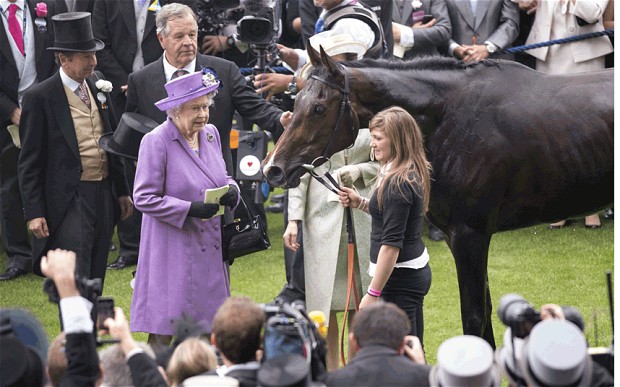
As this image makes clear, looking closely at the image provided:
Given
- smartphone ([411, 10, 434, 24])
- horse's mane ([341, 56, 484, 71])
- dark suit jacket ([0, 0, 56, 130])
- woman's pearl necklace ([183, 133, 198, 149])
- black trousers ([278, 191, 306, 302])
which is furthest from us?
smartphone ([411, 10, 434, 24])

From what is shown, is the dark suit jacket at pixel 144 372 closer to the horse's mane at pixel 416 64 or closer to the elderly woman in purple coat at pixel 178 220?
the elderly woman in purple coat at pixel 178 220

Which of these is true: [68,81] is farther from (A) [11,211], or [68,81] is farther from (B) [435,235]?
(B) [435,235]

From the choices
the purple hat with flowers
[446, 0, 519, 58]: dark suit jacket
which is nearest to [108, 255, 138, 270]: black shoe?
[446, 0, 519, 58]: dark suit jacket

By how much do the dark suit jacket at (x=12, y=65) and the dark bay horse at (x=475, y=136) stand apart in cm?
402

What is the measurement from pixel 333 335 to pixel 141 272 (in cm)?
142

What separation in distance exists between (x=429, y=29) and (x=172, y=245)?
5082 mm

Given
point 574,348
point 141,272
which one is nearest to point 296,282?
point 141,272

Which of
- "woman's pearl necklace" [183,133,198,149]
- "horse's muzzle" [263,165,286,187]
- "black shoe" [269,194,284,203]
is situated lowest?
"black shoe" [269,194,284,203]

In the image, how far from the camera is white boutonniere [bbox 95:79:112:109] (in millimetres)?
7730

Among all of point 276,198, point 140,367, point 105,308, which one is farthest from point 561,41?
point 140,367

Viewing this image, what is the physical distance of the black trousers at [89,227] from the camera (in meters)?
7.63

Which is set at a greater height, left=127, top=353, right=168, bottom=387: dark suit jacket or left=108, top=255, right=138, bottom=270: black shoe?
left=127, top=353, right=168, bottom=387: dark suit jacket

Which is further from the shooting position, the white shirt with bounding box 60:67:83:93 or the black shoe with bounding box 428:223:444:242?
the black shoe with bounding box 428:223:444:242

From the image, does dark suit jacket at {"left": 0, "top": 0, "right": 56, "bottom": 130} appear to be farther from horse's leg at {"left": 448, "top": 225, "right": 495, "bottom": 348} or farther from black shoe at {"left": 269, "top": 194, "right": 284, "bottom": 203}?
horse's leg at {"left": 448, "top": 225, "right": 495, "bottom": 348}
